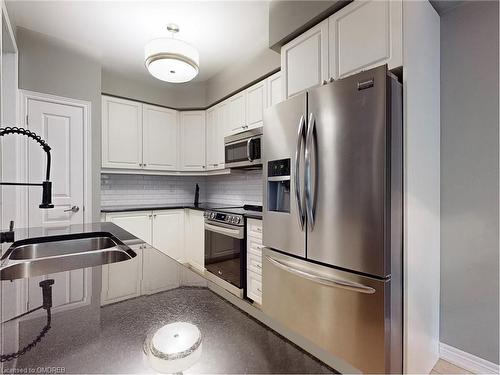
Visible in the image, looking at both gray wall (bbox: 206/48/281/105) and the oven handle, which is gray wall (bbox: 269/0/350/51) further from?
the oven handle

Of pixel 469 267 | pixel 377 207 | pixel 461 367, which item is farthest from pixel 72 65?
pixel 461 367

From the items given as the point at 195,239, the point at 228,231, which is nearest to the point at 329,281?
the point at 228,231

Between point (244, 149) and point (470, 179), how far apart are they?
193cm

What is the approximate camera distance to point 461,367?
1.70 m

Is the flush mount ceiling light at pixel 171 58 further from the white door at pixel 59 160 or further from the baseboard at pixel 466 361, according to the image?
the baseboard at pixel 466 361

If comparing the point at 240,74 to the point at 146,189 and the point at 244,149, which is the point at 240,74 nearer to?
the point at 244,149

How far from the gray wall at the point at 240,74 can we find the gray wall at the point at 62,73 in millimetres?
1397

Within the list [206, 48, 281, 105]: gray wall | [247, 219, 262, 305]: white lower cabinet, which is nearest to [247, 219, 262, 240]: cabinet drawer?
[247, 219, 262, 305]: white lower cabinet

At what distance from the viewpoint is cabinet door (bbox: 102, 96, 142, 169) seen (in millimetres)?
3318

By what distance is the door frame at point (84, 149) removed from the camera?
2.52 meters

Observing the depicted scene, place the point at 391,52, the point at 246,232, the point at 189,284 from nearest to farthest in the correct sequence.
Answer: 1. the point at 189,284
2. the point at 391,52
3. the point at 246,232

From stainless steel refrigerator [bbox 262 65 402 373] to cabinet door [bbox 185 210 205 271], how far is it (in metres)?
1.71

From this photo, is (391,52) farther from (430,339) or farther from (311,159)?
(430,339)

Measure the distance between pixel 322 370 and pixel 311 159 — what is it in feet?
4.36
